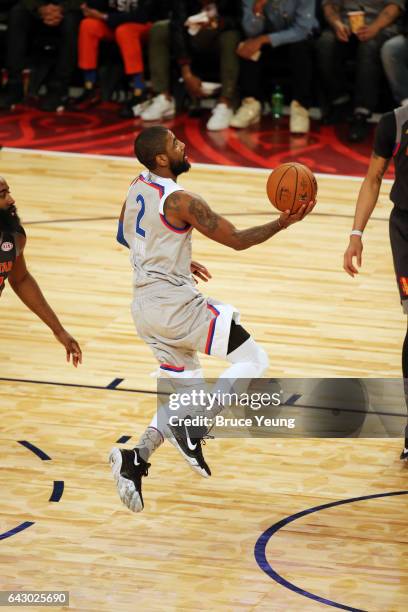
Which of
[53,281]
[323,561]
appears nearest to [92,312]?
[53,281]

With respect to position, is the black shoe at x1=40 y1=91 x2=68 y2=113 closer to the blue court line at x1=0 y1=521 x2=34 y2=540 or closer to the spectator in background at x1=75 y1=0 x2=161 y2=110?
the spectator in background at x1=75 y1=0 x2=161 y2=110

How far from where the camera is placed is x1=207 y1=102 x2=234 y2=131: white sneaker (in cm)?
1341

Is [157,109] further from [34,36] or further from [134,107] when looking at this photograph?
[34,36]

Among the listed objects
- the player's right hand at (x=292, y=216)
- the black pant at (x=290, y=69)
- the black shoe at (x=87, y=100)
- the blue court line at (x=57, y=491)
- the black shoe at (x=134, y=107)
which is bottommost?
the black shoe at (x=87, y=100)

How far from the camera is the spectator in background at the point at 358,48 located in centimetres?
1261

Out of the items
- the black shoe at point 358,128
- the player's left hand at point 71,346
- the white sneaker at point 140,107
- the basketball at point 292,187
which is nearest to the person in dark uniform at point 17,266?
the player's left hand at point 71,346

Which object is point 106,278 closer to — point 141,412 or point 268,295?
point 268,295

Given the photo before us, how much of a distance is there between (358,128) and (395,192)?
7.22 metres

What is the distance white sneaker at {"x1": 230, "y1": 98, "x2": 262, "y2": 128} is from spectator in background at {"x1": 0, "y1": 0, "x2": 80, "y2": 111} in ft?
7.19

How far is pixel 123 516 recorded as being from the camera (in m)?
5.42

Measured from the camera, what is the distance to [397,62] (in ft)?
40.9

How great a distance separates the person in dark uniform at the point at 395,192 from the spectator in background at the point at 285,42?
7.38 metres

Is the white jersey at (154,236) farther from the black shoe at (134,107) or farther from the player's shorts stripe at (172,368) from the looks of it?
the black shoe at (134,107)

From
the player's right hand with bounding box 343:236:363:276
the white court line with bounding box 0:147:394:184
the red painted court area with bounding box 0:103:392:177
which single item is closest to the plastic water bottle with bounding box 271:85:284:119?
the red painted court area with bounding box 0:103:392:177
